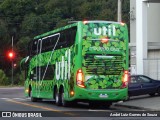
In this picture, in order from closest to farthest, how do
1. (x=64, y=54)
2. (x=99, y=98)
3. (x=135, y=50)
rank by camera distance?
(x=99, y=98) < (x=64, y=54) < (x=135, y=50)

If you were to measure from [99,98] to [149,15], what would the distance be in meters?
18.2

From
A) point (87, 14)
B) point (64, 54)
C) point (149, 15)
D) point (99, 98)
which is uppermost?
point (87, 14)

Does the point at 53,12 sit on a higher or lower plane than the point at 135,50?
higher

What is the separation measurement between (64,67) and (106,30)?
9.98ft

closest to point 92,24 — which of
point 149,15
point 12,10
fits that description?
point 149,15

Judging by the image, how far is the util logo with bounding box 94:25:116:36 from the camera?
22.7 meters

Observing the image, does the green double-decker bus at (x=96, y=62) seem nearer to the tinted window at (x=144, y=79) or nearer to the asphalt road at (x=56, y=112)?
the asphalt road at (x=56, y=112)

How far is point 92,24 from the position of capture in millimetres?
22672

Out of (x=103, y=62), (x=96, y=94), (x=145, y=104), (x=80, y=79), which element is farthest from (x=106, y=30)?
(x=145, y=104)

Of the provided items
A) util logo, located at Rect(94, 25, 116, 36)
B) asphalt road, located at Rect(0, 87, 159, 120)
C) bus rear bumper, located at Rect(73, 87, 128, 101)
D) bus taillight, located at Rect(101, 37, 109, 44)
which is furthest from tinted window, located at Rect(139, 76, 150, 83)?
bus taillight, located at Rect(101, 37, 109, 44)

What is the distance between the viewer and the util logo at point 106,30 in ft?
74.4

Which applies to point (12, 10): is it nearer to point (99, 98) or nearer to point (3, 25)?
point (3, 25)

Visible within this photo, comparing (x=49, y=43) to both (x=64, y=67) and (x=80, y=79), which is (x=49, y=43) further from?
Result: (x=80, y=79)

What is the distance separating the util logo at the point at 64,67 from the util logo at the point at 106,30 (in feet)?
5.73
